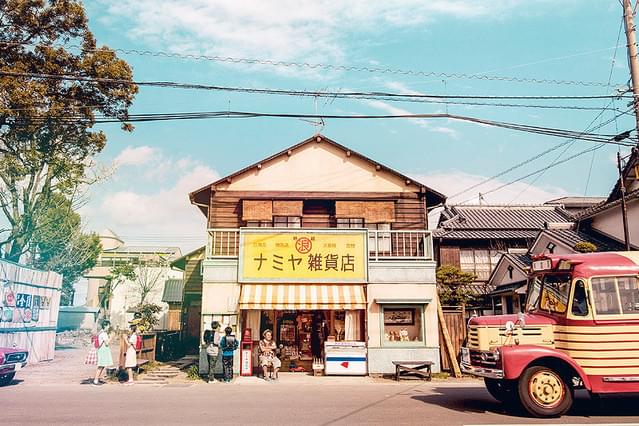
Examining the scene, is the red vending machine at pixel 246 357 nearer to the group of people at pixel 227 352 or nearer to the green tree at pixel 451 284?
the group of people at pixel 227 352

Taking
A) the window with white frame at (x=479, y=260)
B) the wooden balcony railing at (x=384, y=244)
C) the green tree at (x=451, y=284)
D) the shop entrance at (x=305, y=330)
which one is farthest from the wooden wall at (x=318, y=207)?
the window with white frame at (x=479, y=260)

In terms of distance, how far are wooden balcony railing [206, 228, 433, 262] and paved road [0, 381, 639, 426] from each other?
5.33 m

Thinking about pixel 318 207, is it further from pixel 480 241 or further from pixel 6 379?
pixel 480 241

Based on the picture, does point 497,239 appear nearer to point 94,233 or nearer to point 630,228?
point 630,228

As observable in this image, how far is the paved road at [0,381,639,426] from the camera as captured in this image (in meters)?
8.95

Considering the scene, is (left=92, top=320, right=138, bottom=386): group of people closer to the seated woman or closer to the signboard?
the seated woman

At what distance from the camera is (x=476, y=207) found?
34906mm

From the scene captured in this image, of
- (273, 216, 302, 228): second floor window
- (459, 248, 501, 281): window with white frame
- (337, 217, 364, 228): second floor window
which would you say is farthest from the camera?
(459, 248, 501, 281): window with white frame

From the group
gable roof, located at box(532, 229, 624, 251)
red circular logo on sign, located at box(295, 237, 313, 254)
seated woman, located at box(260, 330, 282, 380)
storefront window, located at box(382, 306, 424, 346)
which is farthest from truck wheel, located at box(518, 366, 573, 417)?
gable roof, located at box(532, 229, 624, 251)

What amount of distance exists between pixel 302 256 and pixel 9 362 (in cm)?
991

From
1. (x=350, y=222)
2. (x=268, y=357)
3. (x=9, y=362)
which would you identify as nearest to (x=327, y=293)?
(x=268, y=357)

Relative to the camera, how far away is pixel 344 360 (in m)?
16.7

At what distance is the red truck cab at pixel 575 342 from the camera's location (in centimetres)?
920

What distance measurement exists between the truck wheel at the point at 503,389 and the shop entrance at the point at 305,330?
7124 mm
